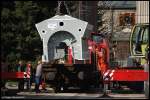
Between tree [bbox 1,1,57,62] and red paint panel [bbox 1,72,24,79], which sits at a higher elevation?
tree [bbox 1,1,57,62]

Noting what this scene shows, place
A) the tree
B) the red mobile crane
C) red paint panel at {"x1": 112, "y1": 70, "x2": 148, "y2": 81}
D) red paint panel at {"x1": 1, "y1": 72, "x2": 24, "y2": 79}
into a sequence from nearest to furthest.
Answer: red paint panel at {"x1": 112, "y1": 70, "x2": 148, "y2": 81}, red paint panel at {"x1": 1, "y1": 72, "x2": 24, "y2": 79}, the red mobile crane, the tree

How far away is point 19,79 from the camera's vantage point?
26766 mm

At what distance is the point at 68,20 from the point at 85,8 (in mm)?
4605

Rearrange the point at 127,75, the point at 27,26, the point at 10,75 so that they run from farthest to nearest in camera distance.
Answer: the point at 27,26
the point at 10,75
the point at 127,75

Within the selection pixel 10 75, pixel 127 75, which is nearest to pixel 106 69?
pixel 127 75

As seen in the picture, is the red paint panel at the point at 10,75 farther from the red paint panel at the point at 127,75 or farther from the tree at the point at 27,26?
the tree at the point at 27,26

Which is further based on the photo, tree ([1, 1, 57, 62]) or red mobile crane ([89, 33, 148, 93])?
tree ([1, 1, 57, 62])

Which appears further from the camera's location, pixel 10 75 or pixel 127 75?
pixel 10 75

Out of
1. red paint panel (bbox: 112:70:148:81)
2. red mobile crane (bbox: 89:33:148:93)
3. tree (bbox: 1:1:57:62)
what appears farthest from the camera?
tree (bbox: 1:1:57:62)

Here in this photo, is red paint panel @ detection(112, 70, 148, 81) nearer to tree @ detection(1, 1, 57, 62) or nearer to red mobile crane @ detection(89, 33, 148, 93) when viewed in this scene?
red mobile crane @ detection(89, 33, 148, 93)

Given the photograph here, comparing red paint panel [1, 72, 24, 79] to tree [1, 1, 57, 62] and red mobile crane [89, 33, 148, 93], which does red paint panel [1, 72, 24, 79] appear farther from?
tree [1, 1, 57, 62]

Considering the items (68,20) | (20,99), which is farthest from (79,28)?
(20,99)

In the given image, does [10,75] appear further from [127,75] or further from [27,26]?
[27,26]

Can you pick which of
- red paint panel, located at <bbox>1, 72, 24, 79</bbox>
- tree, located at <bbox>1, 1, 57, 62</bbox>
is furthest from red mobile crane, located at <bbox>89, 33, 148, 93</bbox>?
tree, located at <bbox>1, 1, 57, 62</bbox>
